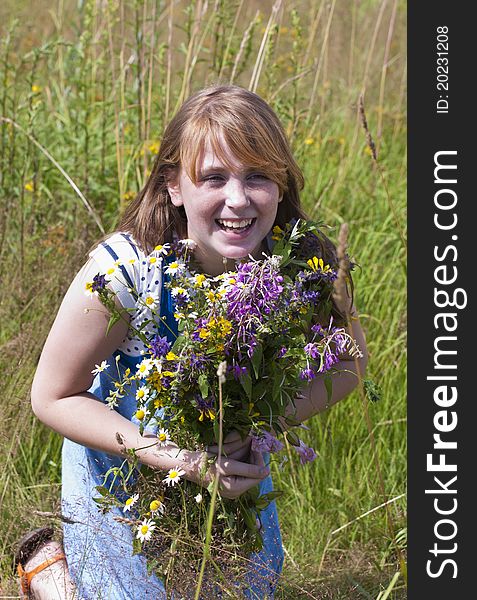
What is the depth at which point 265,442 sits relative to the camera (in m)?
1.88

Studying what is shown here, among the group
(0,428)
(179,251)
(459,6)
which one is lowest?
(0,428)

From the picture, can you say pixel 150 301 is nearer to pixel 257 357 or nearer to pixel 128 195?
pixel 257 357

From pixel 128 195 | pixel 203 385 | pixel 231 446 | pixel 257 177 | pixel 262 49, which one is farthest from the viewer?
pixel 128 195

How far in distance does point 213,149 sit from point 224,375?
52cm

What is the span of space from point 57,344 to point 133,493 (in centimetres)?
35

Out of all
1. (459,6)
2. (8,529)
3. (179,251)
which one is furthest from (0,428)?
(459,6)

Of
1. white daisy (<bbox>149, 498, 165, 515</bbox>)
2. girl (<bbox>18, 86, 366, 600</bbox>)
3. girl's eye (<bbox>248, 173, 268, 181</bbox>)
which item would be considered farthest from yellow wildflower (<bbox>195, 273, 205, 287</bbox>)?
white daisy (<bbox>149, 498, 165, 515</bbox>)

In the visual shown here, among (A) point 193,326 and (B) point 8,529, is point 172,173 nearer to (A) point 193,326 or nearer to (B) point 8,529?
(A) point 193,326

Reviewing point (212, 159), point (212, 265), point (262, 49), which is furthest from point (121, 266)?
point (262, 49)

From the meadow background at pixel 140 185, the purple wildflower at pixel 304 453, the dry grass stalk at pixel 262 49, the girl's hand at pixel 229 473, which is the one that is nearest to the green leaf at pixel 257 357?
the girl's hand at pixel 229 473

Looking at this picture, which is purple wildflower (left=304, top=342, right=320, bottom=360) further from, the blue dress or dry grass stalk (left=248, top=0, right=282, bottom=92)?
dry grass stalk (left=248, top=0, right=282, bottom=92)

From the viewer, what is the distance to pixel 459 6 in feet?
7.81

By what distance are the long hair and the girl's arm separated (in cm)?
19

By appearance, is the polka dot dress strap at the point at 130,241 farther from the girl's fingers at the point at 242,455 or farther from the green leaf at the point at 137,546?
the green leaf at the point at 137,546
